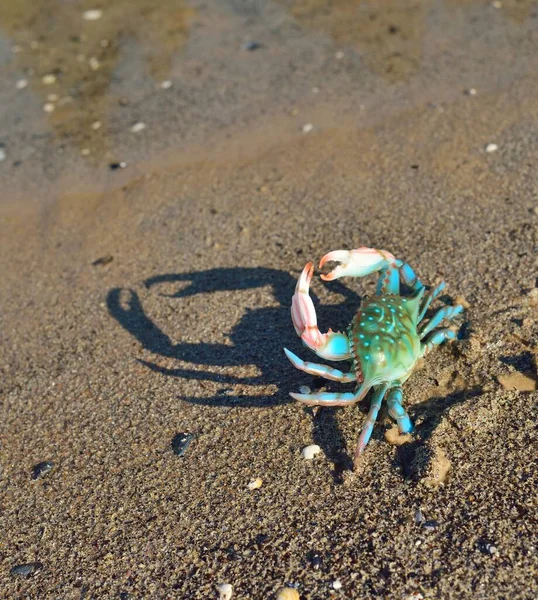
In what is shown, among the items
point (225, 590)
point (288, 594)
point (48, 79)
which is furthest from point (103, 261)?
point (48, 79)

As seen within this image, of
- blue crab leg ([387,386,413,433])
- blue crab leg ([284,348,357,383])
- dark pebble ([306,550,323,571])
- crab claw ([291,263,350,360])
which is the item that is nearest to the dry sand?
dark pebble ([306,550,323,571])

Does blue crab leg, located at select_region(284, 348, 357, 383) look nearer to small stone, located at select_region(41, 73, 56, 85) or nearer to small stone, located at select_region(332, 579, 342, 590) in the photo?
small stone, located at select_region(332, 579, 342, 590)

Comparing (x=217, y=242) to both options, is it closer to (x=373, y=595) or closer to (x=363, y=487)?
(x=363, y=487)

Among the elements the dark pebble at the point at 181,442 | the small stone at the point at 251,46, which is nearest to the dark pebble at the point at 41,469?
the dark pebble at the point at 181,442

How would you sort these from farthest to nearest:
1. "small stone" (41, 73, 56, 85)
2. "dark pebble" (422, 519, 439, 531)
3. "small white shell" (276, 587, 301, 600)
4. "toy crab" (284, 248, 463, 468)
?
"small stone" (41, 73, 56, 85)
"toy crab" (284, 248, 463, 468)
"dark pebble" (422, 519, 439, 531)
"small white shell" (276, 587, 301, 600)

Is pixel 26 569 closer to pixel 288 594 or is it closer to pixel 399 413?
pixel 288 594

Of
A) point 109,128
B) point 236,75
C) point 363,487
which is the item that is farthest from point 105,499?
point 236,75

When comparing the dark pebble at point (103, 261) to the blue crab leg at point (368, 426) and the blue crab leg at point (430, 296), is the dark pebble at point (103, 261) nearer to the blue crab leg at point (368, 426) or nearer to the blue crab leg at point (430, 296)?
the blue crab leg at point (430, 296)
